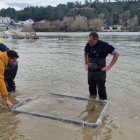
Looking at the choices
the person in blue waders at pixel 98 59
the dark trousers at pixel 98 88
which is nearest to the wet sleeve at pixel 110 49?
the person in blue waders at pixel 98 59

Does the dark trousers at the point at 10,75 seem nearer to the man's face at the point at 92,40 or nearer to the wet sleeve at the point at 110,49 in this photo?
the man's face at the point at 92,40

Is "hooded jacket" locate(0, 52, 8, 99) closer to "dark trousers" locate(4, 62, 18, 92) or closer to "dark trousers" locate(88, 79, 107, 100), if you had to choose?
"dark trousers" locate(88, 79, 107, 100)

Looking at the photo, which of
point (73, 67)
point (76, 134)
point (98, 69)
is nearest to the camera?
point (76, 134)

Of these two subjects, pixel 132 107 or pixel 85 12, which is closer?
pixel 132 107

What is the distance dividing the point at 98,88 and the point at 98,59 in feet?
2.92

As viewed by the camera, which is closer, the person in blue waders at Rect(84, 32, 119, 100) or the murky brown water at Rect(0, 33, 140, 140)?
the murky brown water at Rect(0, 33, 140, 140)

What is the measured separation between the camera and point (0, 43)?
33.3ft

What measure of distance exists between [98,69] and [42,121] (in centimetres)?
230

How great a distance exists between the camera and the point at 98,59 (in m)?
8.77

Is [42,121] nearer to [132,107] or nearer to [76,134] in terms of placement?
[76,134]

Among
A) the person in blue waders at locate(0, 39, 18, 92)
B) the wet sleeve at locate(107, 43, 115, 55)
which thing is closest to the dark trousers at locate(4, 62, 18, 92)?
the person in blue waders at locate(0, 39, 18, 92)

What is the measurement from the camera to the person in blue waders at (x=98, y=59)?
8516 millimetres

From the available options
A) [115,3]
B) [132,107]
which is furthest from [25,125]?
[115,3]

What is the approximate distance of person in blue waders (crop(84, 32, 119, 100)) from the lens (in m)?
8.52
